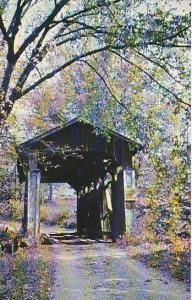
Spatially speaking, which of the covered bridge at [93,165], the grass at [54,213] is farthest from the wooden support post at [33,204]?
the grass at [54,213]

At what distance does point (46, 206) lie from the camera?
9445 mm

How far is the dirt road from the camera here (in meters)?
2.83

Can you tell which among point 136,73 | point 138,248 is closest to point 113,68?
point 136,73

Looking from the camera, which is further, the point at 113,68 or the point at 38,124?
the point at 38,124

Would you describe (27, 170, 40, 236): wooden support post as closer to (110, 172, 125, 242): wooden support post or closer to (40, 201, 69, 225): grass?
(110, 172, 125, 242): wooden support post

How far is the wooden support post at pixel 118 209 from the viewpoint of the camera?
639 cm

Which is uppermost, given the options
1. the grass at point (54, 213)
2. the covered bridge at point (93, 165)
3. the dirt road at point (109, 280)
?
the covered bridge at point (93, 165)

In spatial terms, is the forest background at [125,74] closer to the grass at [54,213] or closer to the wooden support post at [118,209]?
the wooden support post at [118,209]

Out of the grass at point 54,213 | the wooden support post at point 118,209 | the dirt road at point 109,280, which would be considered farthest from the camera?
the grass at point 54,213

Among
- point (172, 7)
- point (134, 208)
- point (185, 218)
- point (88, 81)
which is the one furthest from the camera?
point (134, 208)

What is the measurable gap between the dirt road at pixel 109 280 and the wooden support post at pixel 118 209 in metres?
1.31

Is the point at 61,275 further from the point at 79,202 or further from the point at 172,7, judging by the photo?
the point at 79,202

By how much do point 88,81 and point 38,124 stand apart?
1494 mm

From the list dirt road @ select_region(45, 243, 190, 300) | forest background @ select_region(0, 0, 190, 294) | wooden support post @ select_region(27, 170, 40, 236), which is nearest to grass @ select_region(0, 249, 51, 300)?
dirt road @ select_region(45, 243, 190, 300)
